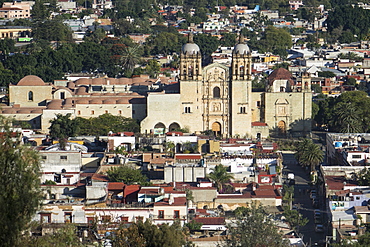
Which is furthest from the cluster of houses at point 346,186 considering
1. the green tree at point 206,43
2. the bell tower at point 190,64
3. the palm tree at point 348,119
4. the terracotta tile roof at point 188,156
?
the green tree at point 206,43

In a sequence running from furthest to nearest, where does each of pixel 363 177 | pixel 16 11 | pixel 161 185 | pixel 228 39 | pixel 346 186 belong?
pixel 16 11 < pixel 228 39 < pixel 363 177 < pixel 346 186 < pixel 161 185

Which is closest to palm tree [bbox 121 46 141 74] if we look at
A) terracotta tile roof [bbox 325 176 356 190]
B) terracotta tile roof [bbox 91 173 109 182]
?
terracotta tile roof [bbox 91 173 109 182]

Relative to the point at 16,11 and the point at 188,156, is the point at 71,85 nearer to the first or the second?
the point at 188,156

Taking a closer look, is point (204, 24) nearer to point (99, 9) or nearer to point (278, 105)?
point (99, 9)

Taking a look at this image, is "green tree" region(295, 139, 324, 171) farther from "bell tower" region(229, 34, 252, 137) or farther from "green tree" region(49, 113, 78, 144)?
"green tree" region(49, 113, 78, 144)

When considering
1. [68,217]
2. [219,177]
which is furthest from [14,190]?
[219,177]
